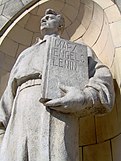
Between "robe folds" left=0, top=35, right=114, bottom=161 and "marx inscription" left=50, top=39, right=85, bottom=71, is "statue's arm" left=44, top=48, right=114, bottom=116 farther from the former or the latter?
"marx inscription" left=50, top=39, right=85, bottom=71

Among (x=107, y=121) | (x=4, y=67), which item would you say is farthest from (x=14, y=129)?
(x=4, y=67)

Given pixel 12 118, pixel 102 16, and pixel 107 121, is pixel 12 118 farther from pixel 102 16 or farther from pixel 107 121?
pixel 102 16

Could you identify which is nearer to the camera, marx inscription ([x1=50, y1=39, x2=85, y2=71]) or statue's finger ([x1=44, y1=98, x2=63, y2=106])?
statue's finger ([x1=44, y1=98, x2=63, y2=106])

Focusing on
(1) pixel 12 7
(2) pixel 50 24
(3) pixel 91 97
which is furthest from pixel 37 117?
(1) pixel 12 7

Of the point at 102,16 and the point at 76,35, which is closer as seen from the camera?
the point at 102,16

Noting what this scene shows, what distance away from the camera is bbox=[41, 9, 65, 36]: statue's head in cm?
436

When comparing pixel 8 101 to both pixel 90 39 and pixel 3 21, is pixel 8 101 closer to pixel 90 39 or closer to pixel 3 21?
pixel 90 39

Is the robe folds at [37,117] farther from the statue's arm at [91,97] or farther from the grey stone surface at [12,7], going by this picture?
the grey stone surface at [12,7]

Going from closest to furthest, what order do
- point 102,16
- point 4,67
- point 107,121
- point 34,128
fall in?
point 34,128 < point 107,121 < point 102,16 < point 4,67

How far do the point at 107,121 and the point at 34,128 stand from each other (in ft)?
3.36

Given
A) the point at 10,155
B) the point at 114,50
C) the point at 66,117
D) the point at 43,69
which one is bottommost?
the point at 10,155

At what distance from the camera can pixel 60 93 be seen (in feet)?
11.7

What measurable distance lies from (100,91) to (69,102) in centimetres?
31

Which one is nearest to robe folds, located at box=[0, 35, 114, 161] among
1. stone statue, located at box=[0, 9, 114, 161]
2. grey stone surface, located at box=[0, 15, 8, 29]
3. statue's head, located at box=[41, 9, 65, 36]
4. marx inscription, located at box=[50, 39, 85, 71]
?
stone statue, located at box=[0, 9, 114, 161]
